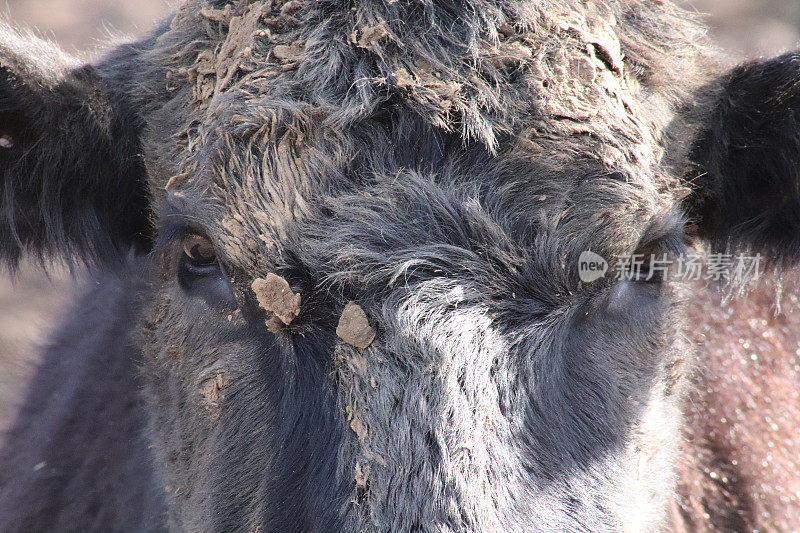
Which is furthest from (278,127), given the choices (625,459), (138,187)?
(625,459)

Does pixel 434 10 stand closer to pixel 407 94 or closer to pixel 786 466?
pixel 407 94

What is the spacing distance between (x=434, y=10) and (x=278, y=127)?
605 mm

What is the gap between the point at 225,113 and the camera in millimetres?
2236

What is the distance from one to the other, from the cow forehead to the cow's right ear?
0.52 meters

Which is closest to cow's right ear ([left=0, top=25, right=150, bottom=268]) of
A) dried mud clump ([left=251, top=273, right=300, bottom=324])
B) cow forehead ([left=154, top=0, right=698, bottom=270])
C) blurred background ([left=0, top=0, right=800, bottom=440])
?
cow forehead ([left=154, top=0, right=698, bottom=270])

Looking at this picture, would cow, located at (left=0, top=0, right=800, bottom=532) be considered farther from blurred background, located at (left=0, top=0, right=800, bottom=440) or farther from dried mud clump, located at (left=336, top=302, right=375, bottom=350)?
blurred background, located at (left=0, top=0, right=800, bottom=440)

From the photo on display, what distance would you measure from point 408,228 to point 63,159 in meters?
1.41

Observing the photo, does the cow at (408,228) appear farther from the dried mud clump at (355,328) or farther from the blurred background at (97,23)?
the blurred background at (97,23)

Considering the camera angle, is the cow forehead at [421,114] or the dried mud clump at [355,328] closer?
the dried mud clump at [355,328]

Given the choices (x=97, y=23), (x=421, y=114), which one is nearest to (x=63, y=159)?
(x=421, y=114)

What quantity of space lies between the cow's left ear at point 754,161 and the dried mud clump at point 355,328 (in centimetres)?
137

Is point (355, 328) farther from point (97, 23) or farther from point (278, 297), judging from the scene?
point (97, 23)

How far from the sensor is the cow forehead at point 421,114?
A: 6.93 ft

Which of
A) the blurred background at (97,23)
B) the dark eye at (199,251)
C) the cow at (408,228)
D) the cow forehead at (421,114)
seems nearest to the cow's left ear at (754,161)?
the cow at (408,228)
